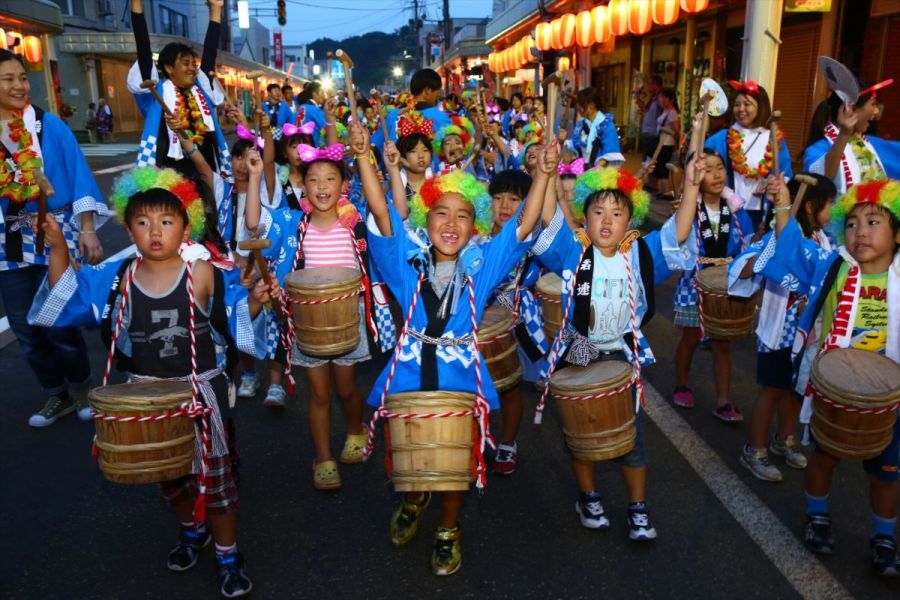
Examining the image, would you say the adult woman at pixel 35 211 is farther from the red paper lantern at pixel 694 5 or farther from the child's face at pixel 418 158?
the red paper lantern at pixel 694 5

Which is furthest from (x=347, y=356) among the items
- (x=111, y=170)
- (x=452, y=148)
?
(x=111, y=170)

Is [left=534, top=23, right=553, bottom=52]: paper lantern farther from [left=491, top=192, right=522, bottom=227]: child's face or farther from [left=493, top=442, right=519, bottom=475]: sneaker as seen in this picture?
[left=493, top=442, right=519, bottom=475]: sneaker

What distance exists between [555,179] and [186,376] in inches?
71.5

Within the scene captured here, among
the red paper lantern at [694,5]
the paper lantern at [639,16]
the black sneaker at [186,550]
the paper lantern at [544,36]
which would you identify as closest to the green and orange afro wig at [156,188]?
the black sneaker at [186,550]

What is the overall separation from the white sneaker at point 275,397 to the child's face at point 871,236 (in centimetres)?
337

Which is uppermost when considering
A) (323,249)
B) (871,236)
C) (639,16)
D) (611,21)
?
(611,21)

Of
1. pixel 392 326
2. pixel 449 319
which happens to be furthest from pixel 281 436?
pixel 449 319

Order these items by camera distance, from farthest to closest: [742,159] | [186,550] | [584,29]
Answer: [584,29], [742,159], [186,550]

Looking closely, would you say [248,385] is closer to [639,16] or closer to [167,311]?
[167,311]

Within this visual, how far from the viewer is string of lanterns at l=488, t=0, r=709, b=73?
38.8 ft

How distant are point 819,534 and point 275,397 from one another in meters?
3.19

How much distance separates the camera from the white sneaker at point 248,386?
4871mm

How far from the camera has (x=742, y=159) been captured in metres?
5.18

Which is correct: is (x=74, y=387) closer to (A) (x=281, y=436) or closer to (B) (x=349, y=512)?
(A) (x=281, y=436)
